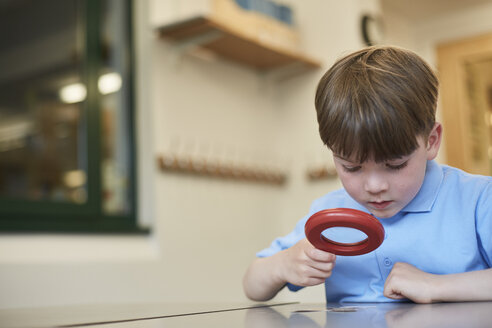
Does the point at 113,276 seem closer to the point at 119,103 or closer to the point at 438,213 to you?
the point at 119,103

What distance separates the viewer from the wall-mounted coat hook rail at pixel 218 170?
2.74 meters

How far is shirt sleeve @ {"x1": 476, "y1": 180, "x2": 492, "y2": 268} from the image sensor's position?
3.03ft

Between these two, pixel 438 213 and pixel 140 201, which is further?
pixel 140 201

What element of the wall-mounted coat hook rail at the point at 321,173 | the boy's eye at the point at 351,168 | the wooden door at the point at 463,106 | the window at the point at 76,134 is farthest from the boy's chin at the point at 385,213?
the wooden door at the point at 463,106

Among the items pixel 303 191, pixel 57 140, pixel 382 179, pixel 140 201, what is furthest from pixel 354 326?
pixel 303 191

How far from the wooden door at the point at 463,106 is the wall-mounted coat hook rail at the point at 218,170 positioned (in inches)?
55.5

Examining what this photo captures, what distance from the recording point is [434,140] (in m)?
0.94

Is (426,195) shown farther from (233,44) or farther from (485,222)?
(233,44)

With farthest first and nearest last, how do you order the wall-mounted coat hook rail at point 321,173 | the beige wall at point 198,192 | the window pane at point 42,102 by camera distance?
the wall-mounted coat hook rail at point 321,173, the window pane at point 42,102, the beige wall at point 198,192

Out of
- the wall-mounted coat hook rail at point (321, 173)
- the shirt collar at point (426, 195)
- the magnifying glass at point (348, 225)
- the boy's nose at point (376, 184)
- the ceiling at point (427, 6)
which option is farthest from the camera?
the ceiling at point (427, 6)

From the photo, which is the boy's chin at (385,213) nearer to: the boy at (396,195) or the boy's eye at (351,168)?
the boy at (396,195)

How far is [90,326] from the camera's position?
61 cm

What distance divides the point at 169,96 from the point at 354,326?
239 centimetres

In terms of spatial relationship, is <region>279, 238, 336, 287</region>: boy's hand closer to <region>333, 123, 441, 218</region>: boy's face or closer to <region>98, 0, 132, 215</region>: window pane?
<region>333, 123, 441, 218</region>: boy's face
